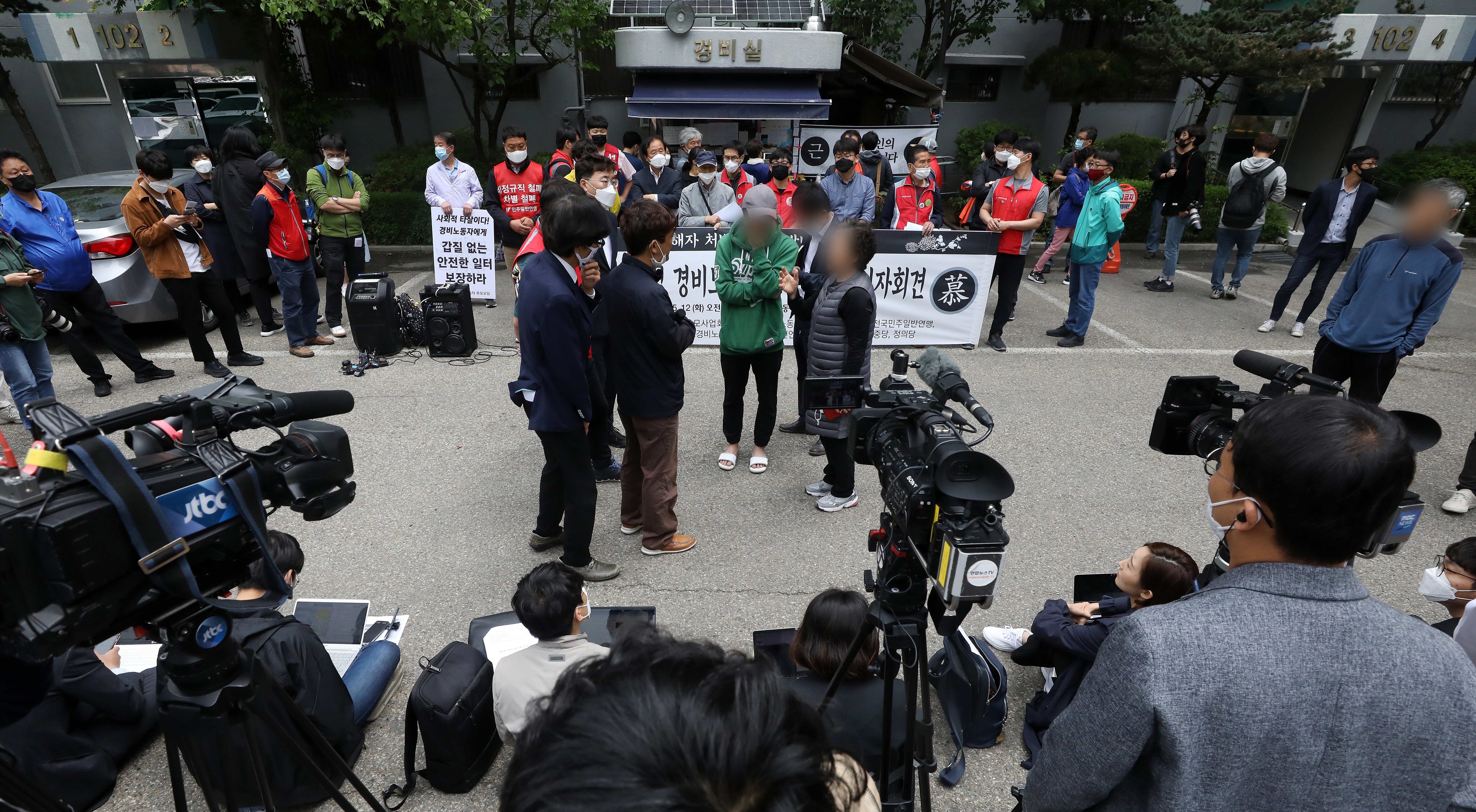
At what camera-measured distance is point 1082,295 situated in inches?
286

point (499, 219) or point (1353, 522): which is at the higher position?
point (1353, 522)

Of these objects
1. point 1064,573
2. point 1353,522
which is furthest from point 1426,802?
point 1064,573

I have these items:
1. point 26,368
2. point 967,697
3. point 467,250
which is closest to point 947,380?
point 967,697

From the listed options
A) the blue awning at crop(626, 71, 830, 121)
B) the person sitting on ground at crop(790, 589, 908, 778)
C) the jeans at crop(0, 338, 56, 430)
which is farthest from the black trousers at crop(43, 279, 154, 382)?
the blue awning at crop(626, 71, 830, 121)

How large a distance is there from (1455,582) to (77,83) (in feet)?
63.0

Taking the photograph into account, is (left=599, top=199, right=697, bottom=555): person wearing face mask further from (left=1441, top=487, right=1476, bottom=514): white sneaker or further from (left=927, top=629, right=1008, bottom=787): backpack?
(left=1441, top=487, right=1476, bottom=514): white sneaker

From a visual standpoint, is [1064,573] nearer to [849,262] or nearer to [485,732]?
[849,262]

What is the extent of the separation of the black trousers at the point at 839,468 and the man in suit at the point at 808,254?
0.51 m

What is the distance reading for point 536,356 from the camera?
3.46 m

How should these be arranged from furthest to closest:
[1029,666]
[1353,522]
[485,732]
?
[1029,666] → [485,732] → [1353,522]

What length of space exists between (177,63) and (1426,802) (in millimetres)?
15305

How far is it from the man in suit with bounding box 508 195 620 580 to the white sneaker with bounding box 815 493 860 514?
1.56 meters

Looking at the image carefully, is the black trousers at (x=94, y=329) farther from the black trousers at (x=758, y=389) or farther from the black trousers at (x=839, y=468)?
the black trousers at (x=839, y=468)

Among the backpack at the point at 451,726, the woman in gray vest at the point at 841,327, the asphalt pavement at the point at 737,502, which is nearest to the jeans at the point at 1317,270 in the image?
the asphalt pavement at the point at 737,502
